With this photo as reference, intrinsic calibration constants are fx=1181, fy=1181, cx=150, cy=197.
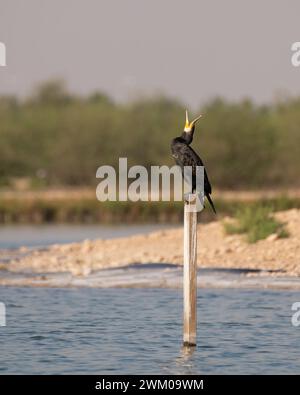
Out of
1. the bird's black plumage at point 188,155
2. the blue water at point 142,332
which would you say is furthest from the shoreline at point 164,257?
the bird's black plumage at point 188,155

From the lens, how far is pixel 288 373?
14008mm

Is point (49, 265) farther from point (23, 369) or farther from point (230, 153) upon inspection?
point (230, 153)

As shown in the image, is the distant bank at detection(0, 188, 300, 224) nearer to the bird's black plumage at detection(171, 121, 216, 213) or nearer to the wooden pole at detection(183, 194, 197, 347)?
the bird's black plumage at detection(171, 121, 216, 213)

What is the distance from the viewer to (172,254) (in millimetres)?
24000

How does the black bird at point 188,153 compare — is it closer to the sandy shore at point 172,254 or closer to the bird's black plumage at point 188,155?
the bird's black plumage at point 188,155

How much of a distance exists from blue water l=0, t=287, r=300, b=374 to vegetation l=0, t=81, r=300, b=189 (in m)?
42.6

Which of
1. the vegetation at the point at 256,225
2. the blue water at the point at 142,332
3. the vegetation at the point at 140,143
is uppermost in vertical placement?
the vegetation at the point at 140,143

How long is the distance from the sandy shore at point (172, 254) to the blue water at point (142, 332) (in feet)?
6.35

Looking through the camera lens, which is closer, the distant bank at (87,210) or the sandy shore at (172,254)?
the sandy shore at (172,254)

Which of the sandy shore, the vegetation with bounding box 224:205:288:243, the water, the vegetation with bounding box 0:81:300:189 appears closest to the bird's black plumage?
the sandy shore

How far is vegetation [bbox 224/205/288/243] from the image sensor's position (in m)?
24.1

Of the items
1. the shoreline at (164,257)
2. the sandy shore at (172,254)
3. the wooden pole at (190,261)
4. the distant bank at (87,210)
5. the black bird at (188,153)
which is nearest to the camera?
the wooden pole at (190,261)

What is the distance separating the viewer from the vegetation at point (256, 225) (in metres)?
24.1

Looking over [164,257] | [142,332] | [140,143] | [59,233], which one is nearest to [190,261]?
[142,332]
